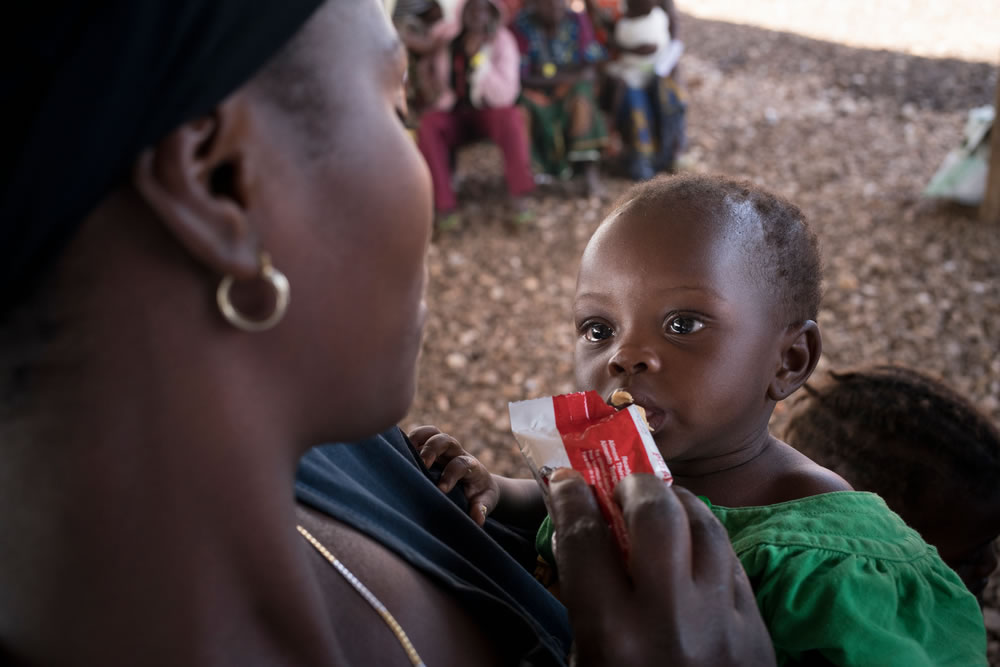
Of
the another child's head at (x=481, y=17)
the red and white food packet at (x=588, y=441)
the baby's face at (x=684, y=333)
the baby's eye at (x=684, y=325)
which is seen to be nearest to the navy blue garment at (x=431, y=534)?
the red and white food packet at (x=588, y=441)

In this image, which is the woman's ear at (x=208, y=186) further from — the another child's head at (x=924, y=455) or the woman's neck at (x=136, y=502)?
the another child's head at (x=924, y=455)

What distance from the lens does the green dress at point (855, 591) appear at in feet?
4.44

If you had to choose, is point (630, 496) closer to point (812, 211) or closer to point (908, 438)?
point (908, 438)

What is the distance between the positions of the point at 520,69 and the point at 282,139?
22.1 ft

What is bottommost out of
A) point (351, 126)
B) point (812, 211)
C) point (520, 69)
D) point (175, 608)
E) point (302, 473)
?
point (812, 211)

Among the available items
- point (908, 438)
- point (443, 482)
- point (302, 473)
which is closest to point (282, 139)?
point (302, 473)

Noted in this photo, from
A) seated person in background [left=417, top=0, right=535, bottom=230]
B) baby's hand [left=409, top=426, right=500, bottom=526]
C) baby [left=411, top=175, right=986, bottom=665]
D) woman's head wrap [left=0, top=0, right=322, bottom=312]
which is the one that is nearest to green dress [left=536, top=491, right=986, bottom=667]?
baby [left=411, top=175, right=986, bottom=665]

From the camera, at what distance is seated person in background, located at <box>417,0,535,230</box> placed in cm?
675

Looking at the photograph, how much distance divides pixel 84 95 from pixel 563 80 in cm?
684

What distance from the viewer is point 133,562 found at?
81 cm

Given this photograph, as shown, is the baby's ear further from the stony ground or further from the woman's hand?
the stony ground

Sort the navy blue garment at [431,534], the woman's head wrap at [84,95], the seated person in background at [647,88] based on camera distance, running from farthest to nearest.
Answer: the seated person in background at [647,88], the navy blue garment at [431,534], the woman's head wrap at [84,95]

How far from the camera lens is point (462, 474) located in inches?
62.9

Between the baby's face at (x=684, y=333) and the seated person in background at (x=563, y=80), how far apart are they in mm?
5449
